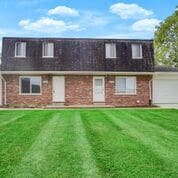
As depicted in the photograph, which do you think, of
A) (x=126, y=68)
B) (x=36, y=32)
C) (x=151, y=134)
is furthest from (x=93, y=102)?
(x=151, y=134)

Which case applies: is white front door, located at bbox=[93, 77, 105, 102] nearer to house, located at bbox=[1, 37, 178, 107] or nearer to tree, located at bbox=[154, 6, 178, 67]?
house, located at bbox=[1, 37, 178, 107]

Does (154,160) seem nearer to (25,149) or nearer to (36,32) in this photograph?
(25,149)

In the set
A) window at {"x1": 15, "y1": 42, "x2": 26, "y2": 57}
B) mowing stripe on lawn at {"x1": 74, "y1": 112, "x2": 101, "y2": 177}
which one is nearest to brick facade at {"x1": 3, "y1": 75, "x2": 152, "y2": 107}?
window at {"x1": 15, "y1": 42, "x2": 26, "y2": 57}

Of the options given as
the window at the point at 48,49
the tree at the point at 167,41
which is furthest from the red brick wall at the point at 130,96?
the tree at the point at 167,41

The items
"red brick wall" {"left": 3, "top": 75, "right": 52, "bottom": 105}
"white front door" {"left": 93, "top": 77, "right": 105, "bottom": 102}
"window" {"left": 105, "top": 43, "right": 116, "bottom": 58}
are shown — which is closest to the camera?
"red brick wall" {"left": 3, "top": 75, "right": 52, "bottom": 105}

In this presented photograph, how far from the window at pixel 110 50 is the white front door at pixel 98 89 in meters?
1.90

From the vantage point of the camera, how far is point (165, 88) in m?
28.5

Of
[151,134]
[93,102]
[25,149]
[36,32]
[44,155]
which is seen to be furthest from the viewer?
[36,32]

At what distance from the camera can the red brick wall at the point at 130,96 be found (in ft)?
86.3

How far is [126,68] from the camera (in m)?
26.3

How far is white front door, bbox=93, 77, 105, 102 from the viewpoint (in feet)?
86.2

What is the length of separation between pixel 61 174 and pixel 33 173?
486mm

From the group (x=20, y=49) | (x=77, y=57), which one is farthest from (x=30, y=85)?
(x=77, y=57)

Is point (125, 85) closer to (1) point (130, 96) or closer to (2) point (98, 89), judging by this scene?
(1) point (130, 96)
